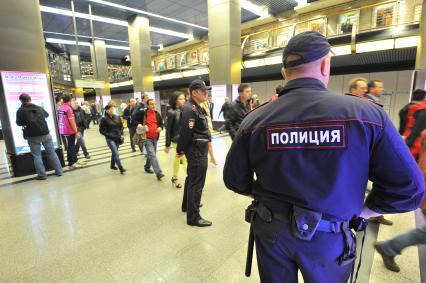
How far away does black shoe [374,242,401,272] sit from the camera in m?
1.72

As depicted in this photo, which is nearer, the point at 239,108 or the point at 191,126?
the point at 191,126

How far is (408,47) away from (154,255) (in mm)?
8242

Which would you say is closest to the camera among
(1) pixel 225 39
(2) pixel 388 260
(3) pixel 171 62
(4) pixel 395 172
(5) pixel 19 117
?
(4) pixel 395 172

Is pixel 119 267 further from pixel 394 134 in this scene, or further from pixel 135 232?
pixel 394 134

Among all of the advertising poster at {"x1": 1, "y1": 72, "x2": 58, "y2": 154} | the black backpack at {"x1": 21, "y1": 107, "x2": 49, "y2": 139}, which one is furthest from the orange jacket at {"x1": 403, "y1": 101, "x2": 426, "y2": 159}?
the advertising poster at {"x1": 1, "y1": 72, "x2": 58, "y2": 154}

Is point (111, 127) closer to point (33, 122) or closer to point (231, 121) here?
point (33, 122)

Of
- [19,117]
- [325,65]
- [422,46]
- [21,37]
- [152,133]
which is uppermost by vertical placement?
[21,37]

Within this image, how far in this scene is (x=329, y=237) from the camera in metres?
0.86

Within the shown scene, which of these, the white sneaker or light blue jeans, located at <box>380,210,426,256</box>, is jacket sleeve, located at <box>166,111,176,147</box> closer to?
light blue jeans, located at <box>380,210,426,256</box>

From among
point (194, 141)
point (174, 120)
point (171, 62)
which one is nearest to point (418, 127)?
point (194, 141)

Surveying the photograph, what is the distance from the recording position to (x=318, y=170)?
2.65 ft

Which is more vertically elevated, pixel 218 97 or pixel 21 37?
pixel 21 37

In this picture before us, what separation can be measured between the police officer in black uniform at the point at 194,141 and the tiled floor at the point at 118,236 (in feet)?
1.20

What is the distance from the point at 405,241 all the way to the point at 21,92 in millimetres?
5732
